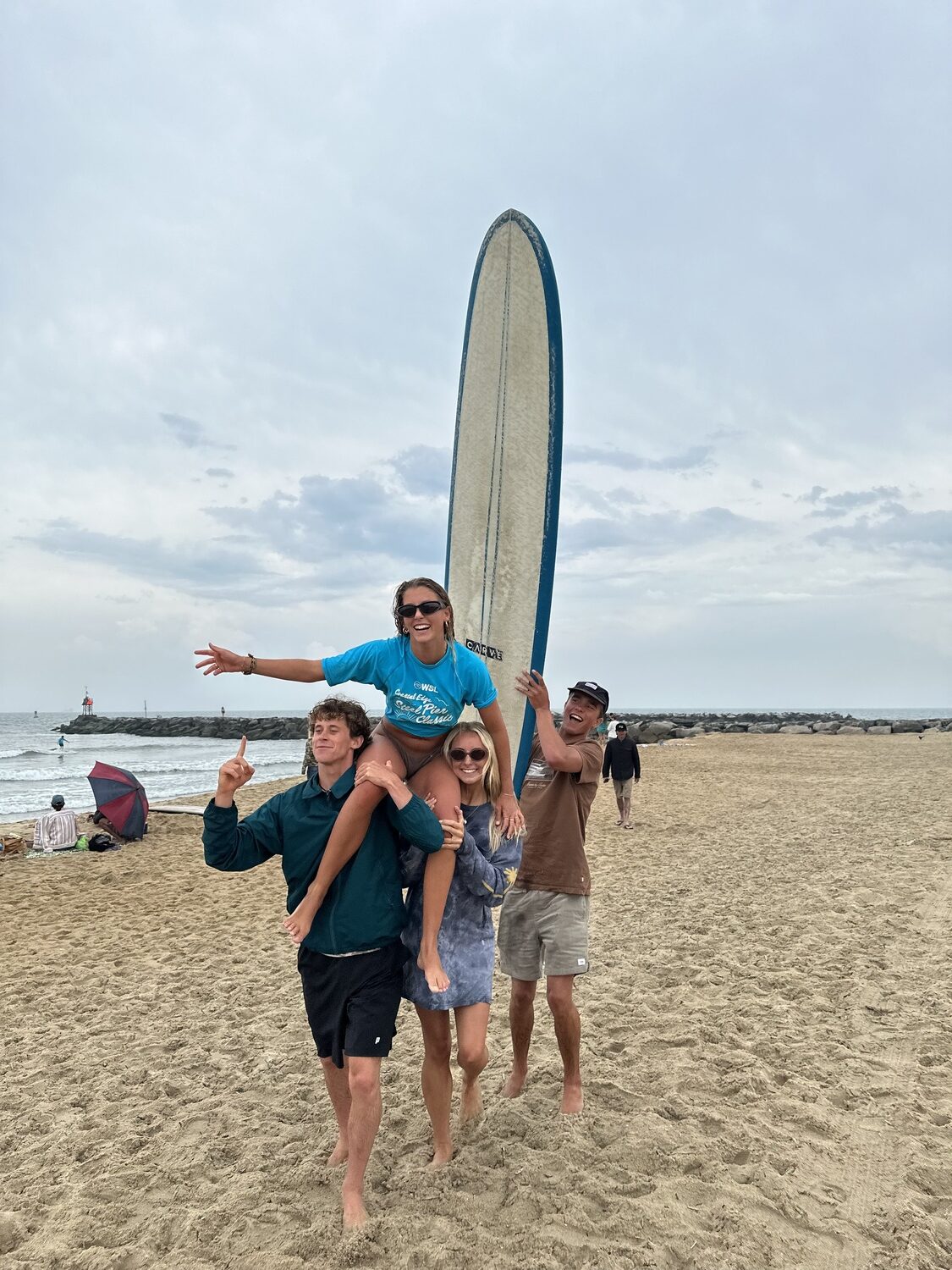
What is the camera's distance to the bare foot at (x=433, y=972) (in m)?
2.66

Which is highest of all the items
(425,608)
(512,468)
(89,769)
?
(512,468)

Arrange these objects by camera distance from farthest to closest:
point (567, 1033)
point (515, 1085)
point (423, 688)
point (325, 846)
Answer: point (515, 1085), point (567, 1033), point (423, 688), point (325, 846)

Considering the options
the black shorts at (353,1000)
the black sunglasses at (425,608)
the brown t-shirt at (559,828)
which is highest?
the black sunglasses at (425,608)

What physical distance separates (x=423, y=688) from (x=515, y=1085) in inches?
77.6

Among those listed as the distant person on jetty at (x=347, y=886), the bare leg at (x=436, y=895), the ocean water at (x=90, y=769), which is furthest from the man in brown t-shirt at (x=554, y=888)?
Answer: the ocean water at (x=90, y=769)

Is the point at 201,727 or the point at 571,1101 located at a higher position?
the point at 571,1101

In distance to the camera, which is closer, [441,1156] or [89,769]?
[441,1156]

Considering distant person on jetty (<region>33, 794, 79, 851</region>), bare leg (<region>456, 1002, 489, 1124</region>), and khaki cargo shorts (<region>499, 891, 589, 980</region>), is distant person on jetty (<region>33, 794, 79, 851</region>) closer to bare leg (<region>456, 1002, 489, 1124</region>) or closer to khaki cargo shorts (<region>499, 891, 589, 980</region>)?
khaki cargo shorts (<region>499, 891, 589, 980</region>)

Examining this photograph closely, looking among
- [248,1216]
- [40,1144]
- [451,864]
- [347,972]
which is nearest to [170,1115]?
[40,1144]

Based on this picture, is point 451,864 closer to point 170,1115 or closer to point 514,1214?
point 514,1214

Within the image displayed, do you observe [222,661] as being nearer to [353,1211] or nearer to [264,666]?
[264,666]

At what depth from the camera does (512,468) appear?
146 inches

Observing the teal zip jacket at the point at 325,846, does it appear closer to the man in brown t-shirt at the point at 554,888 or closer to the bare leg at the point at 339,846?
the bare leg at the point at 339,846

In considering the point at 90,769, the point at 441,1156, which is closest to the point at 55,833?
the point at 441,1156
